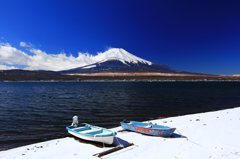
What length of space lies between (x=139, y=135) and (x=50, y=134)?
1157 cm

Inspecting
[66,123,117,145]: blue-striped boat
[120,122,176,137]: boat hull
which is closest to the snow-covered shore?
[120,122,176,137]: boat hull

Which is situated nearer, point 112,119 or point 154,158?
point 154,158

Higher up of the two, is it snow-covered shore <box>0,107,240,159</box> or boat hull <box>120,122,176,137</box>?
boat hull <box>120,122,176,137</box>

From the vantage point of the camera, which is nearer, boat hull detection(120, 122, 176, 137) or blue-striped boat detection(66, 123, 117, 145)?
blue-striped boat detection(66, 123, 117, 145)

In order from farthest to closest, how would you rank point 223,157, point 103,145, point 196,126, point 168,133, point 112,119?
point 112,119, point 196,126, point 168,133, point 103,145, point 223,157

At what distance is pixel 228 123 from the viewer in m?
29.9

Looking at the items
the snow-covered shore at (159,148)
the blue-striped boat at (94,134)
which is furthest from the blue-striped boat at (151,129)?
the blue-striped boat at (94,134)

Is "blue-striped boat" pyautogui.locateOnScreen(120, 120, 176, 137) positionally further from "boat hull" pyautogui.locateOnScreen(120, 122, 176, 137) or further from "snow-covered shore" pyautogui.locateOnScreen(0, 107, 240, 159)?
"snow-covered shore" pyautogui.locateOnScreen(0, 107, 240, 159)

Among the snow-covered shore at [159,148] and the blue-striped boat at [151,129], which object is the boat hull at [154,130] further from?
the snow-covered shore at [159,148]

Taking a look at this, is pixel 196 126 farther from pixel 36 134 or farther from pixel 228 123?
pixel 36 134

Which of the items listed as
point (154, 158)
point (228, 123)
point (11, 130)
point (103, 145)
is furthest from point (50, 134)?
point (228, 123)

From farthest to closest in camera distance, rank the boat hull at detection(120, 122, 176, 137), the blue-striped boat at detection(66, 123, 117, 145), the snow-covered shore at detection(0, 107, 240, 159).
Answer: the boat hull at detection(120, 122, 176, 137) → the blue-striped boat at detection(66, 123, 117, 145) → the snow-covered shore at detection(0, 107, 240, 159)

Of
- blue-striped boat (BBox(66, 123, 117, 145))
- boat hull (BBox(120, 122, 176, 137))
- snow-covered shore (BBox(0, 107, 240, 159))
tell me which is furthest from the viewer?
boat hull (BBox(120, 122, 176, 137))

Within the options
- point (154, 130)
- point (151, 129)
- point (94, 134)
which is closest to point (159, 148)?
point (154, 130)
